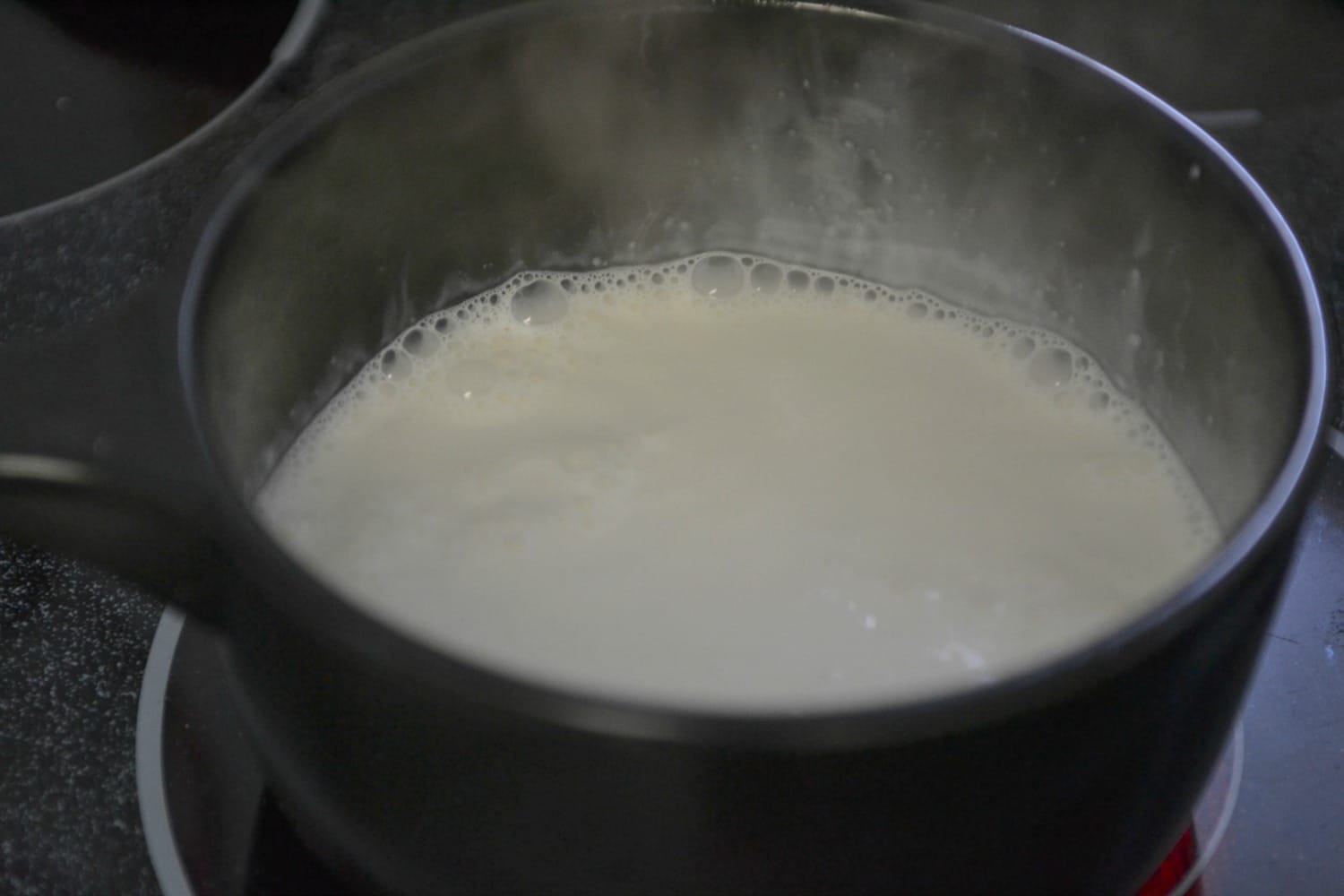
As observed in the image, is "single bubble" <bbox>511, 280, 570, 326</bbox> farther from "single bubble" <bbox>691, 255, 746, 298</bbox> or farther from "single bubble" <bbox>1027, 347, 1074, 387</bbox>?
"single bubble" <bbox>1027, 347, 1074, 387</bbox>

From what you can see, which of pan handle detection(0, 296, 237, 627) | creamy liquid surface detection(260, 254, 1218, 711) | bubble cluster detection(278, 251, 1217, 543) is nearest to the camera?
pan handle detection(0, 296, 237, 627)

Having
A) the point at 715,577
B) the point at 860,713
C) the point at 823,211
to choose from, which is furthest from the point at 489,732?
the point at 823,211

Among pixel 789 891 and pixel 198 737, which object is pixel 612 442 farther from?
pixel 789 891

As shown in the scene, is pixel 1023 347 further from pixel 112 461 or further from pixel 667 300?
pixel 112 461

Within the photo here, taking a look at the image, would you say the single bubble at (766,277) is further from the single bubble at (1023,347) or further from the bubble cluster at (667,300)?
the single bubble at (1023,347)

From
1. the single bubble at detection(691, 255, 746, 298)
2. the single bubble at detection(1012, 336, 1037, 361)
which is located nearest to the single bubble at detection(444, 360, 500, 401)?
the single bubble at detection(691, 255, 746, 298)

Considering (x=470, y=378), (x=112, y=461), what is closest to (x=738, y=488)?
(x=470, y=378)
